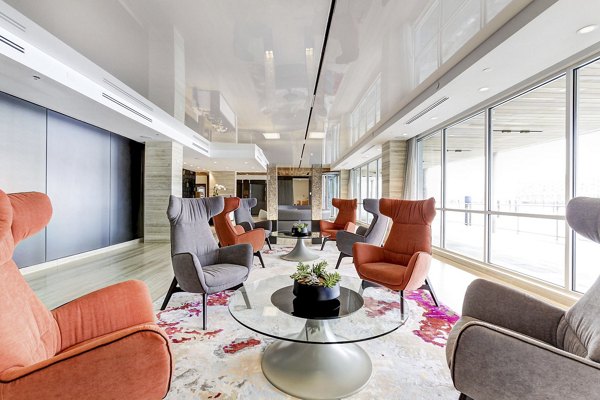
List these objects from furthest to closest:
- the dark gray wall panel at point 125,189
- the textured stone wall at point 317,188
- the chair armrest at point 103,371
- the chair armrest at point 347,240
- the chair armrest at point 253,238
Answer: the textured stone wall at point 317,188
the dark gray wall panel at point 125,189
the chair armrest at point 253,238
the chair armrest at point 347,240
the chair armrest at point 103,371

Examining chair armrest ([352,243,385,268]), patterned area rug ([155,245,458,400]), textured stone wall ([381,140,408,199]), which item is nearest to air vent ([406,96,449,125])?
textured stone wall ([381,140,408,199])

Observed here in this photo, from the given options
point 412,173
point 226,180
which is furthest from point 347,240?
point 226,180

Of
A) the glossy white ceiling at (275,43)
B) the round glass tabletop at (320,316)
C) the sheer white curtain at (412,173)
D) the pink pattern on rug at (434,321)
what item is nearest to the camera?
the round glass tabletop at (320,316)

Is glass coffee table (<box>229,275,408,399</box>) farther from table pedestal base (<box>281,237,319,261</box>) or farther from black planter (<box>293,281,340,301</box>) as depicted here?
table pedestal base (<box>281,237,319,261</box>)

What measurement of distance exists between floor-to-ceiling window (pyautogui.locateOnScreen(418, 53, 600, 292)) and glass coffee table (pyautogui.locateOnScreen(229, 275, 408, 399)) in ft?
9.51

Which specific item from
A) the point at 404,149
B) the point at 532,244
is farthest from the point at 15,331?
the point at 532,244

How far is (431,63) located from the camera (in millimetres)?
3613

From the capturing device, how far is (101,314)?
1.47 metres

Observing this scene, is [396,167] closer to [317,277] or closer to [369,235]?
[369,235]

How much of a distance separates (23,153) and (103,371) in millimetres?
4743

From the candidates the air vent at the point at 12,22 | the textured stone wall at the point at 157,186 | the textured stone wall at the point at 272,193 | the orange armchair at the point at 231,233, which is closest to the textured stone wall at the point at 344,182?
the textured stone wall at the point at 272,193

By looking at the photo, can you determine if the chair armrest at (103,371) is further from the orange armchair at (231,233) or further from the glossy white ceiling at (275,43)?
the orange armchair at (231,233)

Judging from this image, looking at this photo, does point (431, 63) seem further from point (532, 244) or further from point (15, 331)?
point (532, 244)

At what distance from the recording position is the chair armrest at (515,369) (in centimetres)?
91
